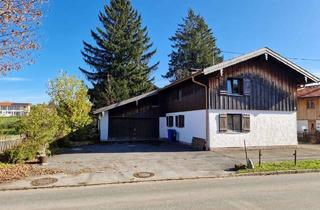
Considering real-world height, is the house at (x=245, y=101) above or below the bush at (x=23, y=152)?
above

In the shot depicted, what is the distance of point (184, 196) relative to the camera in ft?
28.2

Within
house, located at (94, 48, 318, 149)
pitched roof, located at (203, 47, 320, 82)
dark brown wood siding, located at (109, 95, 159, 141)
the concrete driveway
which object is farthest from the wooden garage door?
pitched roof, located at (203, 47, 320, 82)

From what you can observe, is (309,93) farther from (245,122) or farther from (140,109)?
(140,109)

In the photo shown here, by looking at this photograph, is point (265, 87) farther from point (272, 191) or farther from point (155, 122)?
point (272, 191)

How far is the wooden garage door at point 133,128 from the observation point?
27469 mm

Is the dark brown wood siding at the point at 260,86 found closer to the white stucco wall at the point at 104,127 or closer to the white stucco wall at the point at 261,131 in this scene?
the white stucco wall at the point at 261,131

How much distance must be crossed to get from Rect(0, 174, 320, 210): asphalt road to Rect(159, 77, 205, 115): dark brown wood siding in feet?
34.8

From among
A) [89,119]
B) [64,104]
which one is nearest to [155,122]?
[89,119]

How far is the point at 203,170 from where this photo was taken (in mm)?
12984

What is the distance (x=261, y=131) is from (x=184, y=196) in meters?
14.0

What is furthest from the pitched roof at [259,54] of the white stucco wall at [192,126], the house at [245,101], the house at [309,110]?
the house at [309,110]

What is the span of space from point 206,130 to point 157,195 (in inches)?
458

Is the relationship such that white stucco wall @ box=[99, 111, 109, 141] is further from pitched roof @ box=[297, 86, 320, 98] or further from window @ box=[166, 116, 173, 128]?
pitched roof @ box=[297, 86, 320, 98]

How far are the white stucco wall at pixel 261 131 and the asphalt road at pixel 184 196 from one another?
890 cm
